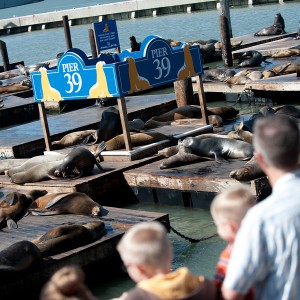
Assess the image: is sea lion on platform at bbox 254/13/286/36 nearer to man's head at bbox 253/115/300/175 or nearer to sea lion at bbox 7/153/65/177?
sea lion at bbox 7/153/65/177

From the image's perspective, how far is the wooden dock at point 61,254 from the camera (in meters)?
6.35

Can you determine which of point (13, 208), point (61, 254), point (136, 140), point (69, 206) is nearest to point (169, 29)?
point (136, 140)

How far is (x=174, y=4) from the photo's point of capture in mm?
41688

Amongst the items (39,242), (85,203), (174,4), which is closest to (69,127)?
(85,203)

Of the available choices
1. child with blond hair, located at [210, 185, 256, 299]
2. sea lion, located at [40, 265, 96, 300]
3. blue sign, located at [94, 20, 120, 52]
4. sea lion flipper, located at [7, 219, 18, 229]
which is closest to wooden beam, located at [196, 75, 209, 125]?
sea lion flipper, located at [7, 219, 18, 229]

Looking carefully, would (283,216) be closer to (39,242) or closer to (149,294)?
(149,294)

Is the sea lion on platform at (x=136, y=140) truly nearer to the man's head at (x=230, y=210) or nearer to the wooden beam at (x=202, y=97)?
the wooden beam at (x=202, y=97)

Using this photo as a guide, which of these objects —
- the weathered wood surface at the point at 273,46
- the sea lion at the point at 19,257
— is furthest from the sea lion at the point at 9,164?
the weathered wood surface at the point at 273,46

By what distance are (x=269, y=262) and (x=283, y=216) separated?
143 mm

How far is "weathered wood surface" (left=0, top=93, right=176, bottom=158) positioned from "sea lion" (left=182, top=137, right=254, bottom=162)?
316cm

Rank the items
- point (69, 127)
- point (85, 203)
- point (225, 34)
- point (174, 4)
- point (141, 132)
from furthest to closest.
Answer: point (174, 4) < point (225, 34) < point (69, 127) < point (141, 132) < point (85, 203)

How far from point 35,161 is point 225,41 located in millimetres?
9877

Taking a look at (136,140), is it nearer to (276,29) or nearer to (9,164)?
(9,164)

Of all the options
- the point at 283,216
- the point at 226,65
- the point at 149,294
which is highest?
the point at 283,216
